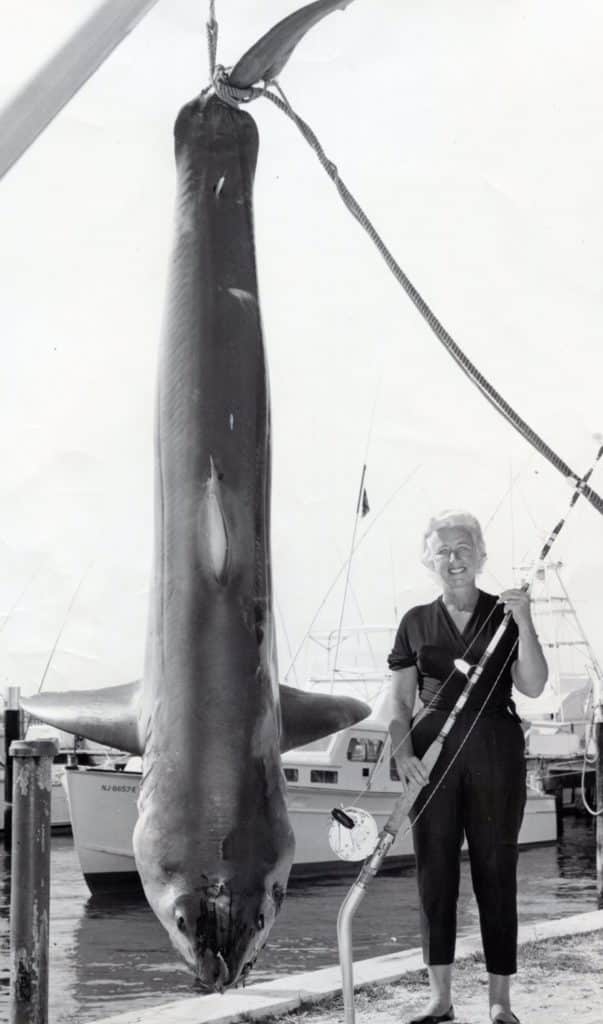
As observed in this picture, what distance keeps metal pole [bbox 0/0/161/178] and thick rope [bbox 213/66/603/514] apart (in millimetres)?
234

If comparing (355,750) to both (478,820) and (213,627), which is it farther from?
(213,627)

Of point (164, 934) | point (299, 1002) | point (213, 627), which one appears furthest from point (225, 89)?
point (164, 934)

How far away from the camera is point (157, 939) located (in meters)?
13.1

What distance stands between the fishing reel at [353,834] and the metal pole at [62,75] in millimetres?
2322

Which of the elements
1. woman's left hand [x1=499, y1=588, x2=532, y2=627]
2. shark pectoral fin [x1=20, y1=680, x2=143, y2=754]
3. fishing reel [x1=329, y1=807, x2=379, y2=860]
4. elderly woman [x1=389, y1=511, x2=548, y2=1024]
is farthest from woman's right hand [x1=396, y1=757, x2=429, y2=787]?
shark pectoral fin [x1=20, y1=680, x2=143, y2=754]

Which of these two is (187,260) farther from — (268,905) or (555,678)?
(555,678)

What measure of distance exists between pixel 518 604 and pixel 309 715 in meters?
1.41

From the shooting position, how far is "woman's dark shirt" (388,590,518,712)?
4117 mm

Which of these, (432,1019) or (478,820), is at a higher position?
(478,820)

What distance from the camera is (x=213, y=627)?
2.45m

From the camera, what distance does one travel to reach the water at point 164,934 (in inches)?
386

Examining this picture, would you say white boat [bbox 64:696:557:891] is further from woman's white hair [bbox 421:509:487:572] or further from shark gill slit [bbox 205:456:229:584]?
shark gill slit [bbox 205:456:229:584]

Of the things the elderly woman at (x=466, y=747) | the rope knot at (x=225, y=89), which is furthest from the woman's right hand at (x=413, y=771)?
the rope knot at (x=225, y=89)

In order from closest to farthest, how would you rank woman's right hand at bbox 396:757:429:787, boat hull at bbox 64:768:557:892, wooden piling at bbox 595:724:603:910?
1. woman's right hand at bbox 396:757:429:787
2. wooden piling at bbox 595:724:603:910
3. boat hull at bbox 64:768:557:892
